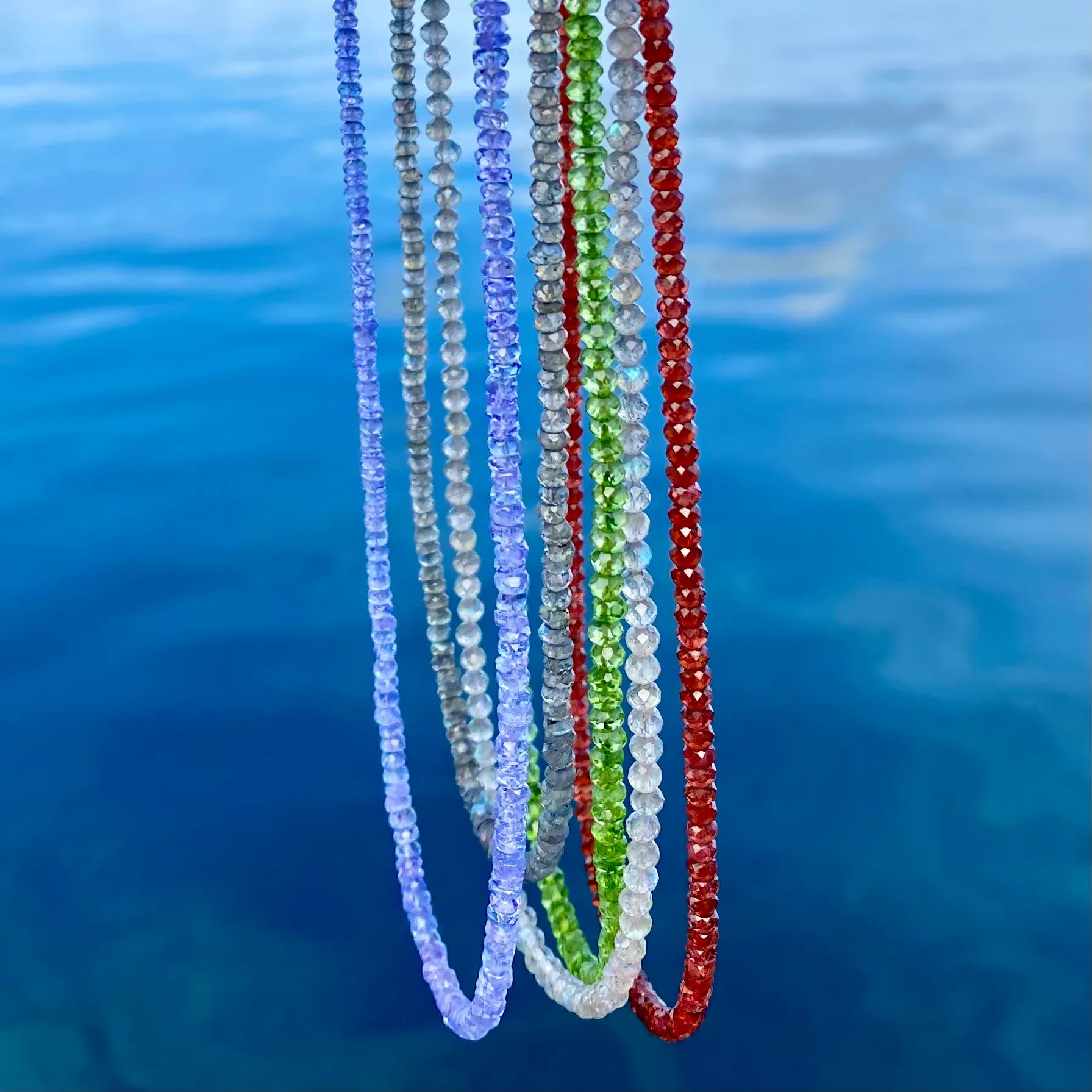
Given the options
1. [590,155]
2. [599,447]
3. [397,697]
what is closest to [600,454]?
[599,447]

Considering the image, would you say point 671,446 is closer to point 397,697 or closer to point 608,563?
point 608,563

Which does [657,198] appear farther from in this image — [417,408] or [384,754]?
[384,754]

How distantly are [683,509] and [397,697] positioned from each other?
0.27 metres

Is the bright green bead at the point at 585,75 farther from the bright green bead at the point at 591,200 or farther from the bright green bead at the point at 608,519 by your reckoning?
the bright green bead at the point at 608,519

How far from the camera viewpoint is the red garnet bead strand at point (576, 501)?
0.52 meters

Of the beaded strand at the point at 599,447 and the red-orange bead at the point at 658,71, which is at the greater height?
the red-orange bead at the point at 658,71

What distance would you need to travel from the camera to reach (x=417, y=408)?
0.66 metres

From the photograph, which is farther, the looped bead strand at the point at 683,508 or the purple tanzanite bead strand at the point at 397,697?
the purple tanzanite bead strand at the point at 397,697

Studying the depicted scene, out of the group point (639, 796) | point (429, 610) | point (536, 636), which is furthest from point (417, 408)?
point (536, 636)

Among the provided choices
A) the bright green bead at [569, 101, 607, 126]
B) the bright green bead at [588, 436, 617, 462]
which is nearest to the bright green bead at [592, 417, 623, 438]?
the bright green bead at [588, 436, 617, 462]

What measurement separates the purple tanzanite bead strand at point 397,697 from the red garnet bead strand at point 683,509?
0.23 feet

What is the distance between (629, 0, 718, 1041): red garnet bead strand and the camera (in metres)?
0.46

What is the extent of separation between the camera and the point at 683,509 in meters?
0.51

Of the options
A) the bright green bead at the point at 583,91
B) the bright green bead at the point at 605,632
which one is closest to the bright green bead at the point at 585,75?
the bright green bead at the point at 583,91
